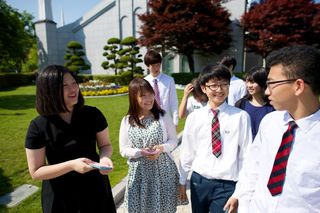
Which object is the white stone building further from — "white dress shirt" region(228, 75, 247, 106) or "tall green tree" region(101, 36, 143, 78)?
"white dress shirt" region(228, 75, 247, 106)

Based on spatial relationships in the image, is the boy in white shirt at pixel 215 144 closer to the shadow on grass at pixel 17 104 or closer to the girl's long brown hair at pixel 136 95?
the girl's long brown hair at pixel 136 95

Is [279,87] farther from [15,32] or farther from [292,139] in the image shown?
[15,32]

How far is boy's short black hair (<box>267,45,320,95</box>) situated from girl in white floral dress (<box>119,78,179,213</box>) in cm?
132

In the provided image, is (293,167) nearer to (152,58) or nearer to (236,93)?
(236,93)

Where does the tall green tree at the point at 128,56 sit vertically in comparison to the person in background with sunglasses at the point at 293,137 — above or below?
above

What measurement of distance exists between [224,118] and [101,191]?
3.86ft

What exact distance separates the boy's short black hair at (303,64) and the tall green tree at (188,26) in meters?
17.3

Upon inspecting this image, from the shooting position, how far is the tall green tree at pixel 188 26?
18047 mm

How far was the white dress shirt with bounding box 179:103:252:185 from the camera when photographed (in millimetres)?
1909

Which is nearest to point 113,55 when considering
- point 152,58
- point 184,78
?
point 184,78

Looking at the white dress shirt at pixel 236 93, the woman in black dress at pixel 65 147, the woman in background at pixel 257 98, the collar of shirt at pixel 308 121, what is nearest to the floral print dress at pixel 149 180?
the woman in black dress at pixel 65 147

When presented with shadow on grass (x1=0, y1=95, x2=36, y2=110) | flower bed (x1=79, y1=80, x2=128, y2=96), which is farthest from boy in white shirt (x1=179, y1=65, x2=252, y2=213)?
flower bed (x1=79, y1=80, x2=128, y2=96)

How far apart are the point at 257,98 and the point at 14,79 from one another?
25700 mm

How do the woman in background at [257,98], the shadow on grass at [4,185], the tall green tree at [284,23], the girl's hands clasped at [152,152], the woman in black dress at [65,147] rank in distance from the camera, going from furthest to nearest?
the tall green tree at [284,23], the shadow on grass at [4,185], the woman in background at [257,98], the girl's hands clasped at [152,152], the woman in black dress at [65,147]
